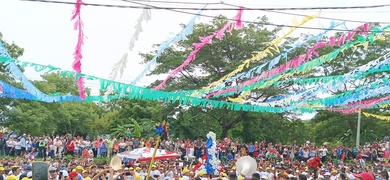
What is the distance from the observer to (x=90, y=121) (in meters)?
38.1

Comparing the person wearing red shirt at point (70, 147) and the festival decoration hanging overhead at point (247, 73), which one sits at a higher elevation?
the festival decoration hanging overhead at point (247, 73)

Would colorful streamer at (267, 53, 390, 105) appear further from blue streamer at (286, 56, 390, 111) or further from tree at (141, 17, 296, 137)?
tree at (141, 17, 296, 137)

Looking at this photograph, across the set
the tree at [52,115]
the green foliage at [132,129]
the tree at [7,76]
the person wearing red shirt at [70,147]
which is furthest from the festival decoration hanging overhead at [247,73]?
the green foliage at [132,129]

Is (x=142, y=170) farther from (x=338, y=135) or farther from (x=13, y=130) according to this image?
(x=338, y=135)

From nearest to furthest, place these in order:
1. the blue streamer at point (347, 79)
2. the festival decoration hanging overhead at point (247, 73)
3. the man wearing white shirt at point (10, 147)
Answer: the festival decoration hanging overhead at point (247, 73), the blue streamer at point (347, 79), the man wearing white shirt at point (10, 147)

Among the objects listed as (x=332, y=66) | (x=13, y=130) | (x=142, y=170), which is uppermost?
(x=332, y=66)

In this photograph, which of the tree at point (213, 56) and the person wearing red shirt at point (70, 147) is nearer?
the person wearing red shirt at point (70, 147)

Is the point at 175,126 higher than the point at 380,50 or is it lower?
lower

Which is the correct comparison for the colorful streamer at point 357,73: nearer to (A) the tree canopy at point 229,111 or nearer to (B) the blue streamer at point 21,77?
(B) the blue streamer at point 21,77

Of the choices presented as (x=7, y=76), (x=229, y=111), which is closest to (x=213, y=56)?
(x=229, y=111)

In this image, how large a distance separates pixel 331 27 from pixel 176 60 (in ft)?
58.8

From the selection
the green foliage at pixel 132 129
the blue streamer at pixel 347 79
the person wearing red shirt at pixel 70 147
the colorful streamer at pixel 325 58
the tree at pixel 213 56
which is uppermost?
the tree at pixel 213 56

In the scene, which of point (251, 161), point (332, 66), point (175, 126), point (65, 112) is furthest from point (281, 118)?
point (251, 161)

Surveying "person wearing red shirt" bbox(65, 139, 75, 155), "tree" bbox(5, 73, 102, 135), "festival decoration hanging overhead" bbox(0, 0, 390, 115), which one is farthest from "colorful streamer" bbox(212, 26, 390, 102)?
"tree" bbox(5, 73, 102, 135)
